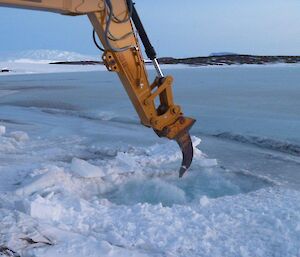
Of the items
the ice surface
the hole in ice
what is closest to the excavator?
the hole in ice

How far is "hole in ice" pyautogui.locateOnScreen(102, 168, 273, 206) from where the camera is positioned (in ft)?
19.0

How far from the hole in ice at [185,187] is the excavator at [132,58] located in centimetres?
65

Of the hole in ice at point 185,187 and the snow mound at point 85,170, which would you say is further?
the snow mound at point 85,170

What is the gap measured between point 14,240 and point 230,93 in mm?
14577

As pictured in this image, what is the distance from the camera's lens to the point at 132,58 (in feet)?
17.2

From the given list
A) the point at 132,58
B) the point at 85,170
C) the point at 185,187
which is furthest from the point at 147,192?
the point at 132,58

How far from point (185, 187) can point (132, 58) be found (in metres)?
1.87

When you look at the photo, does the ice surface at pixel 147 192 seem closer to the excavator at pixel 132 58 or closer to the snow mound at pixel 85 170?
the snow mound at pixel 85 170

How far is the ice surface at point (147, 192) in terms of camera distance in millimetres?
4207

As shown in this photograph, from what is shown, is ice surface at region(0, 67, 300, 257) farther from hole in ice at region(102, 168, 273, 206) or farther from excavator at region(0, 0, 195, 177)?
excavator at region(0, 0, 195, 177)

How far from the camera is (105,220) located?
15.5 feet

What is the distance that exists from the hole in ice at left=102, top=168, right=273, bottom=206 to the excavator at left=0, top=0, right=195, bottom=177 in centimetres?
65

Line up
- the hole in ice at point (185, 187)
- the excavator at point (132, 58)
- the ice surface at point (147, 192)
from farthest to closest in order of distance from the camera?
the hole in ice at point (185, 187), the excavator at point (132, 58), the ice surface at point (147, 192)

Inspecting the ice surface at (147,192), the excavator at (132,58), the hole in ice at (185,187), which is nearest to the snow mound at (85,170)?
the ice surface at (147,192)
